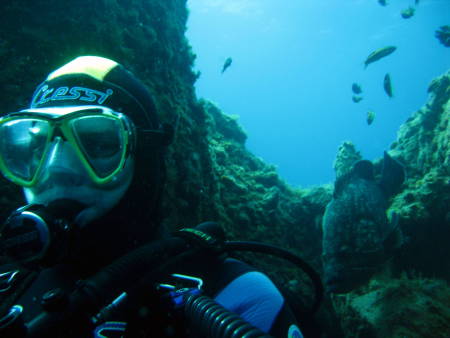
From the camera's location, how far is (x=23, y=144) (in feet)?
6.63

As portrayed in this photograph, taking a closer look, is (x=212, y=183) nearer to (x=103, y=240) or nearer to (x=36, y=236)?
(x=103, y=240)

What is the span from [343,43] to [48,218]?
86.7 m

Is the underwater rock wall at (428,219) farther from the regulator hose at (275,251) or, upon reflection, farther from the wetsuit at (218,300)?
the wetsuit at (218,300)

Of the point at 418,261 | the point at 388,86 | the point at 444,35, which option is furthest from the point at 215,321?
the point at 444,35

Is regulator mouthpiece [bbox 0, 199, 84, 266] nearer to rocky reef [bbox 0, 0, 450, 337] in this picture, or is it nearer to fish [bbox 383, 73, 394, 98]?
rocky reef [bbox 0, 0, 450, 337]

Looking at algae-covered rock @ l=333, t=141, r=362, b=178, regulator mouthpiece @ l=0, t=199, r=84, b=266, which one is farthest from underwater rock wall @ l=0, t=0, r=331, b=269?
regulator mouthpiece @ l=0, t=199, r=84, b=266

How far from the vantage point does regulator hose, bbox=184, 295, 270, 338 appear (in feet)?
2.81

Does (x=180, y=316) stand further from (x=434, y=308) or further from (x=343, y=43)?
(x=343, y=43)

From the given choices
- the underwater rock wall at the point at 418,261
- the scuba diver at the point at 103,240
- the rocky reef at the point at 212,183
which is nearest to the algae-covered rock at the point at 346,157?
the underwater rock wall at the point at 418,261

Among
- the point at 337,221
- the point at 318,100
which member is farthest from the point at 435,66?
the point at 337,221

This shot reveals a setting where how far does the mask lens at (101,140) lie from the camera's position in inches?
70.1

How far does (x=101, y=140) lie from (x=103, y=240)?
0.68 meters

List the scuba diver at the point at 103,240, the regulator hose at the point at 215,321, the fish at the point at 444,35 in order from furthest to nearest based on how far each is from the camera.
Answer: the fish at the point at 444,35, the scuba diver at the point at 103,240, the regulator hose at the point at 215,321

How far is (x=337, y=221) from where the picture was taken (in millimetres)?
5570
